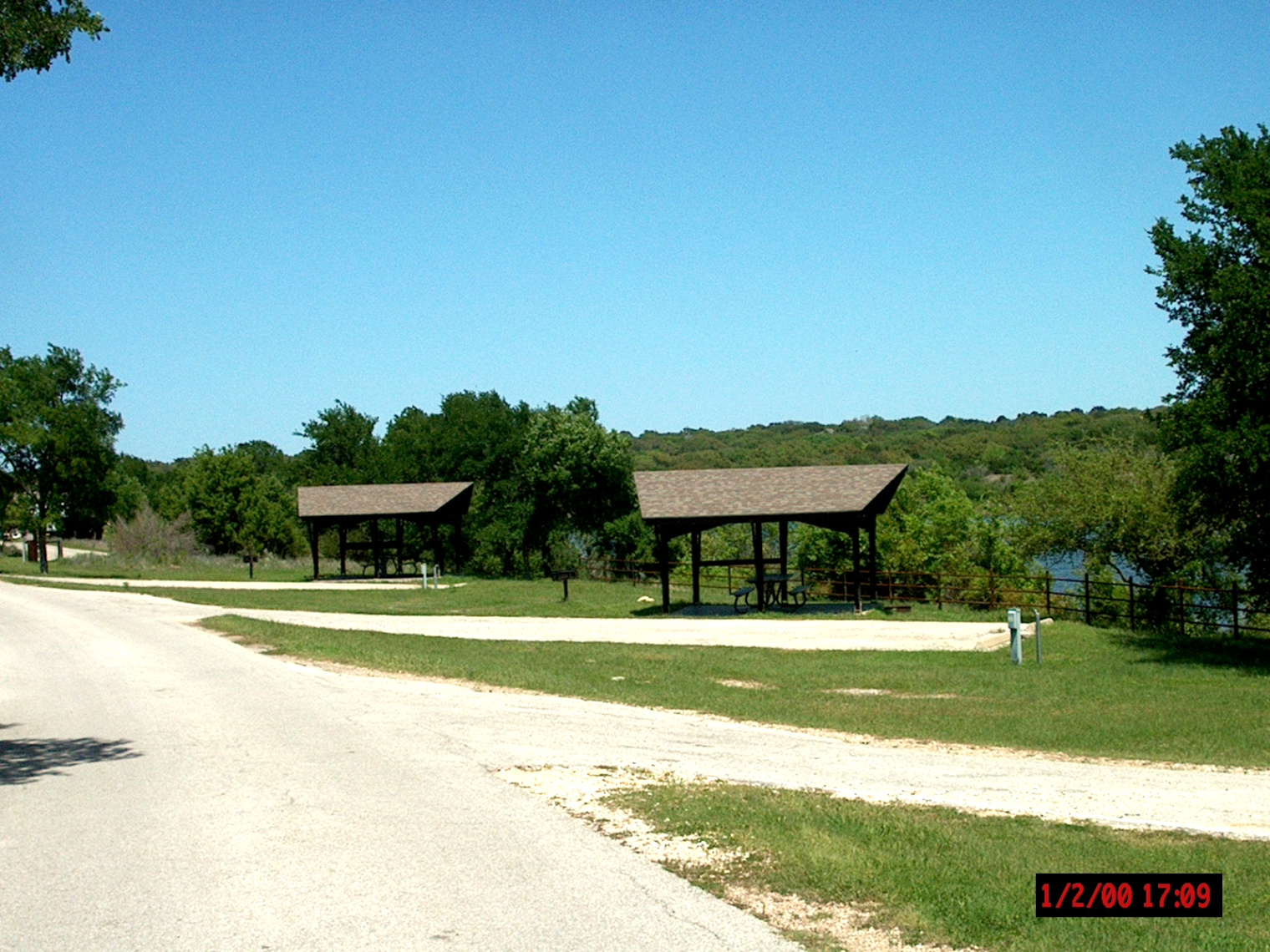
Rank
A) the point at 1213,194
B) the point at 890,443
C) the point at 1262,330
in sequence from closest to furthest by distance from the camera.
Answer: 1. the point at 1262,330
2. the point at 1213,194
3. the point at 890,443

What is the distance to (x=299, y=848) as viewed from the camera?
775cm

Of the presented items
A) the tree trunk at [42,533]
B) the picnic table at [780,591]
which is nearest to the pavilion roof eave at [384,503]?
the tree trunk at [42,533]

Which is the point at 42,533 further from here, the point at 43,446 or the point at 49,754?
the point at 49,754

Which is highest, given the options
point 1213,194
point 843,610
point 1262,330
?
point 1213,194

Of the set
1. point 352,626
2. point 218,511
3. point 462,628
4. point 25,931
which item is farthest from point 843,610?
point 218,511

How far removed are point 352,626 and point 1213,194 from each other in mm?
23307

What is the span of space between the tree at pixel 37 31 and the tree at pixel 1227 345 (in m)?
21.4

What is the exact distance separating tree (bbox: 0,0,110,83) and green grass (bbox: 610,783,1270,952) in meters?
8.11

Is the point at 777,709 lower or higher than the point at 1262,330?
lower

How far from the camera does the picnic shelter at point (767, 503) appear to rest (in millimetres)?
35438

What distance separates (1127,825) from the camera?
9.12 metres

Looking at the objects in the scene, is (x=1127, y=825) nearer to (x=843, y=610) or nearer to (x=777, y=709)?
(x=777, y=709)

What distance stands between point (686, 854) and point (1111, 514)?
106ft
